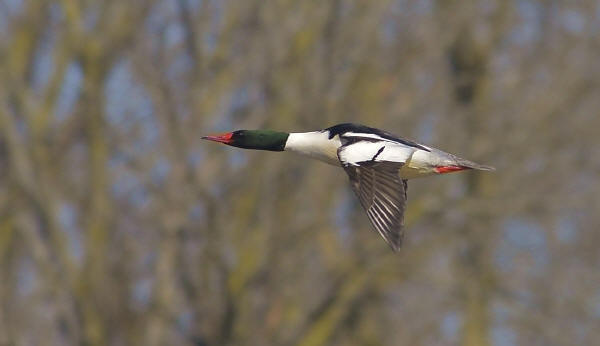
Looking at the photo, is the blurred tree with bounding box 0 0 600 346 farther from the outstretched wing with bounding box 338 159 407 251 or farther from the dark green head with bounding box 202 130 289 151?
the outstretched wing with bounding box 338 159 407 251

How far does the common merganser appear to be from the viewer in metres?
6.61

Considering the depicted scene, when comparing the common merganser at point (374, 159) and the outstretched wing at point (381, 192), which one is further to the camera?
the common merganser at point (374, 159)

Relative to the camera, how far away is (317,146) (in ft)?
24.0

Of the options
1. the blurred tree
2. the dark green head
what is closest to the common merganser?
the dark green head

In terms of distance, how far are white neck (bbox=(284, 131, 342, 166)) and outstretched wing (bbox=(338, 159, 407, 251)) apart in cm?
31

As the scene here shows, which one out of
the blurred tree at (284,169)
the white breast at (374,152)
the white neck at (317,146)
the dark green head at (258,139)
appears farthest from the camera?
the blurred tree at (284,169)

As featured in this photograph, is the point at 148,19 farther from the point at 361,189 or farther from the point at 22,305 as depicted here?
the point at 361,189

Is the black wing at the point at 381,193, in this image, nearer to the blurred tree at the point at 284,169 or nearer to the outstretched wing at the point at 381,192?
the outstretched wing at the point at 381,192

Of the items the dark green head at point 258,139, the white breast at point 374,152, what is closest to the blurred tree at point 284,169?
the dark green head at point 258,139

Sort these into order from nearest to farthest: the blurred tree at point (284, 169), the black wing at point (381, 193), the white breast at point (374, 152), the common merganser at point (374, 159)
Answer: the black wing at point (381, 193)
the common merganser at point (374, 159)
the white breast at point (374, 152)
the blurred tree at point (284, 169)

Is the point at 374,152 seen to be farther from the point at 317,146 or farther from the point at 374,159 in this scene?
the point at 317,146

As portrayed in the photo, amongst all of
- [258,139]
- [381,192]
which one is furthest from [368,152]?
[258,139]

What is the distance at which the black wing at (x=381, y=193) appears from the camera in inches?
256

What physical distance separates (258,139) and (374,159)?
42.1 inches
